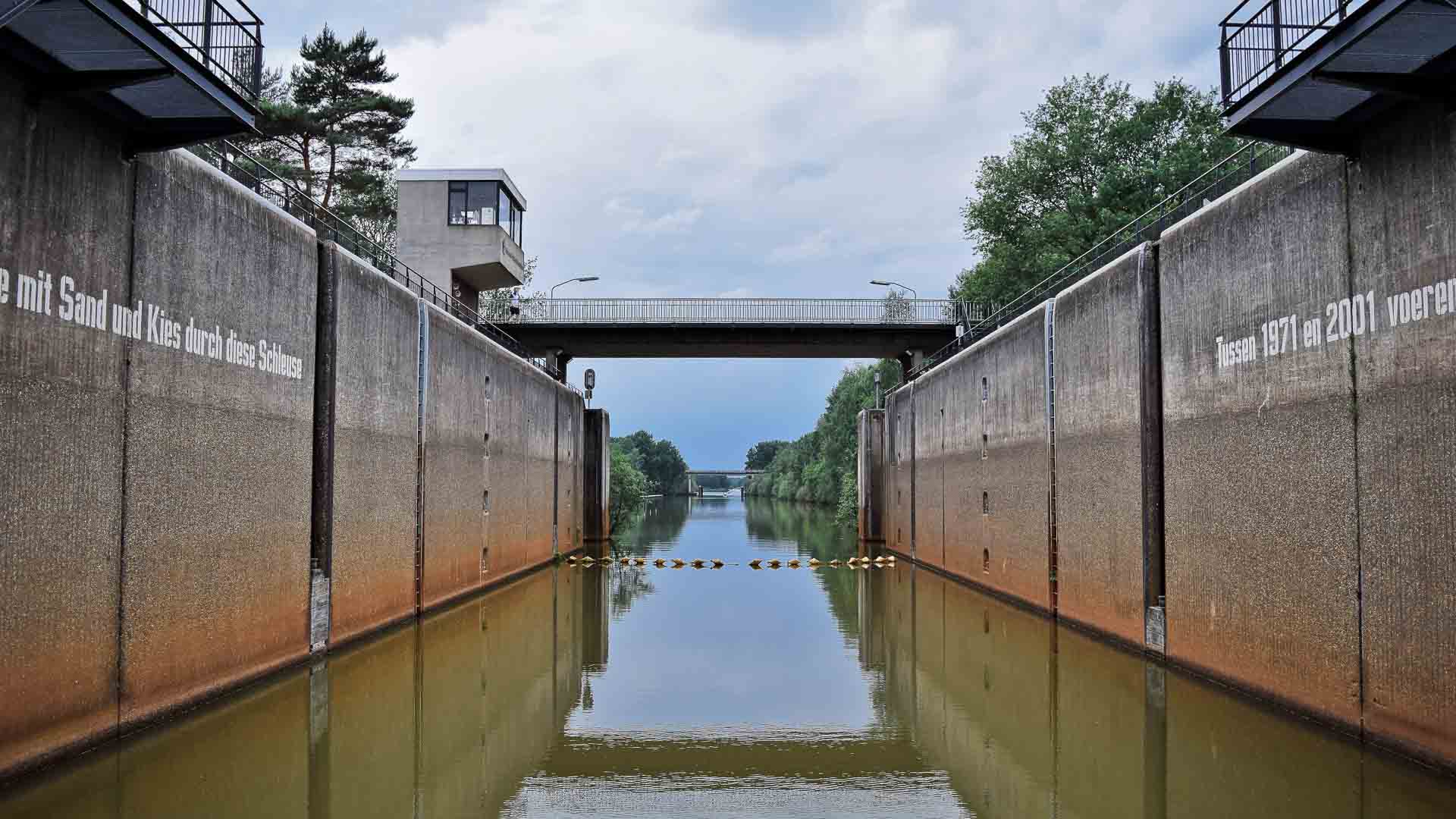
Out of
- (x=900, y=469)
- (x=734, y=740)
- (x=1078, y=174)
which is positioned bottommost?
(x=734, y=740)

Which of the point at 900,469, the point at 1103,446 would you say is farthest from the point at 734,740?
the point at 900,469

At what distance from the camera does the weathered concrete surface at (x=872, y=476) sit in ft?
138

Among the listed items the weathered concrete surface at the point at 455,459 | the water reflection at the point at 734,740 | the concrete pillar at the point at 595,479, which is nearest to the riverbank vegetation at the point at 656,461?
the concrete pillar at the point at 595,479

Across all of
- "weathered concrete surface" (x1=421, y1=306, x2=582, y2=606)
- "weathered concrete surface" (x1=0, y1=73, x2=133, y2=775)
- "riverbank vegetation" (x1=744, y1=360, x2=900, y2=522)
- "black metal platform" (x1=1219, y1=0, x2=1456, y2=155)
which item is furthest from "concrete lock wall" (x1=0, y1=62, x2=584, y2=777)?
"riverbank vegetation" (x1=744, y1=360, x2=900, y2=522)

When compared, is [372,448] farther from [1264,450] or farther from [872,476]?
[872,476]

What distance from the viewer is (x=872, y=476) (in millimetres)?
43188

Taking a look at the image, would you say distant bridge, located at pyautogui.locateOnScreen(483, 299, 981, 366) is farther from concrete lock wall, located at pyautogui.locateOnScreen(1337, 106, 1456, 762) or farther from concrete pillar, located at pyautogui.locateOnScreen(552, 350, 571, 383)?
concrete lock wall, located at pyautogui.locateOnScreen(1337, 106, 1456, 762)

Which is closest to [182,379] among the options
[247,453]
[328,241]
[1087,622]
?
[247,453]

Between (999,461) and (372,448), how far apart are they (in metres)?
12.8

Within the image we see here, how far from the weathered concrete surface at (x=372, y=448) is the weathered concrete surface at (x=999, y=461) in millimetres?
11030

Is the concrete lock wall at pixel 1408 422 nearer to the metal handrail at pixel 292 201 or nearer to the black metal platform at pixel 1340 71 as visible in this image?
the black metal platform at pixel 1340 71

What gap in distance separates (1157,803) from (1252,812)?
2.23ft

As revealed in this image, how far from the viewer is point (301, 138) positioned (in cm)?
4269

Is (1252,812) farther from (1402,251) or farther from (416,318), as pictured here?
(416,318)
